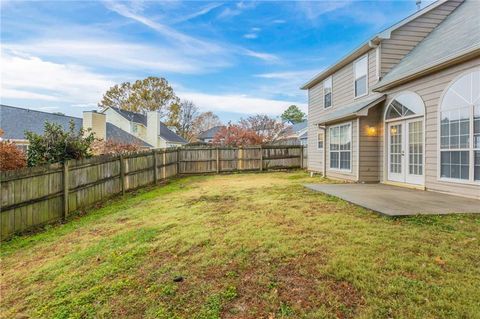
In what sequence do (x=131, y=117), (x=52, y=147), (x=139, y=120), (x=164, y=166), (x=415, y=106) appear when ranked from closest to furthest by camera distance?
1. (x=52, y=147)
2. (x=415, y=106)
3. (x=164, y=166)
4. (x=131, y=117)
5. (x=139, y=120)

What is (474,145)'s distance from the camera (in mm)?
5883

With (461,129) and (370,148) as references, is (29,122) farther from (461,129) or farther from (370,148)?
(461,129)

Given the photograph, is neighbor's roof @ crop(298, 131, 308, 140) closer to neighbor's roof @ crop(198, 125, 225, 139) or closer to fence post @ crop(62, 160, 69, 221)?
neighbor's roof @ crop(198, 125, 225, 139)

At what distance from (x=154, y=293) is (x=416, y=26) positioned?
1131 cm

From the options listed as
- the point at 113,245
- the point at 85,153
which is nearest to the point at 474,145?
the point at 113,245

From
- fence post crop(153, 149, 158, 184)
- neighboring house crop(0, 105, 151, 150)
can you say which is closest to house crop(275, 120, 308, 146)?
neighboring house crop(0, 105, 151, 150)

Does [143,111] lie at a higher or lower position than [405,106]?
higher

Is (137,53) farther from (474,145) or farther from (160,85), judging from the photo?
(160,85)

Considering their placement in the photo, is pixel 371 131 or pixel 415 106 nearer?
pixel 415 106

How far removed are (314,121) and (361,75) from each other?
4636 mm

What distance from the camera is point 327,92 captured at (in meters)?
13.2

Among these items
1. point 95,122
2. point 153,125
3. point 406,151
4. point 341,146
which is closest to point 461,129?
point 406,151

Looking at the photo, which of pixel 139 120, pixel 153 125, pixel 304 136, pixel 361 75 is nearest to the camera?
pixel 361 75

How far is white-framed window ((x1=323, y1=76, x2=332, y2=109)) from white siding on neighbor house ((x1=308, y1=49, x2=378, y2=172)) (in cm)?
28
